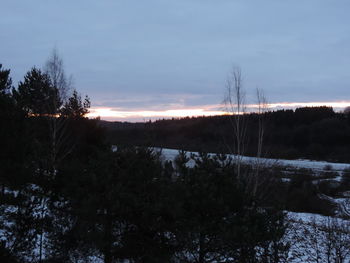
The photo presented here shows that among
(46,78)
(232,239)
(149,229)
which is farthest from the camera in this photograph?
(46,78)

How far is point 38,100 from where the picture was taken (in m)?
19.7

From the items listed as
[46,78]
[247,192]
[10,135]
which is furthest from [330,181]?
[10,135]

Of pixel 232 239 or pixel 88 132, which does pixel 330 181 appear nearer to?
pixel 88 132

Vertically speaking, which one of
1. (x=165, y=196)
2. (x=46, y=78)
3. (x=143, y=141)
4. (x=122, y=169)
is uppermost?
(x=46, y=78)

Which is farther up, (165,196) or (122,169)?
(122,169)

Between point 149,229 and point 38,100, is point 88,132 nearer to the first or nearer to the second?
point 38,100

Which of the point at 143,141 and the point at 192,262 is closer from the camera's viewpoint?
the point at 192,262

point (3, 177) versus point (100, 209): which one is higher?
point (3, 177)

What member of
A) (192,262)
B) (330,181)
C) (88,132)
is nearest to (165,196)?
(192,262)

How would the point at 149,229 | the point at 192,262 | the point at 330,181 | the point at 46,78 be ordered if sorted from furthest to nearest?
the point at 330,181
the point at 46,78
the point at 149,229
the point at 192,262

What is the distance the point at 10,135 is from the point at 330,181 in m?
29.9

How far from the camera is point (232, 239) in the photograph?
5332mm

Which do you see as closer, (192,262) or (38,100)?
(192,262)

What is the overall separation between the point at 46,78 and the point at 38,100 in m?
1.52
